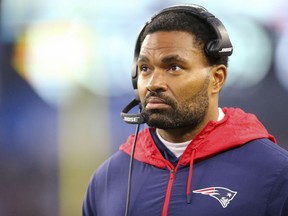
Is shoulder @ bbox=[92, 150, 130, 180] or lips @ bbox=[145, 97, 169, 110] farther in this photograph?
shoulder @ bbox=[92, 150, 130, 180]

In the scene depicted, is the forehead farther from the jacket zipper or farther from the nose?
the jacket zipper

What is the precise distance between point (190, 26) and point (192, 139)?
0.23m

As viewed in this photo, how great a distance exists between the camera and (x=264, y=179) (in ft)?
3.86

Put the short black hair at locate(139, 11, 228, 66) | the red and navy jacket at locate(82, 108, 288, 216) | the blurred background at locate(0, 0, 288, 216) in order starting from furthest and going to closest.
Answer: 1. the blurred background at locate(0, 0, 288, 216)
2. the short black hair at locate(139, 11, 228, 66)
3. the red and navy jacket at locate(82, 108, 288, 216)

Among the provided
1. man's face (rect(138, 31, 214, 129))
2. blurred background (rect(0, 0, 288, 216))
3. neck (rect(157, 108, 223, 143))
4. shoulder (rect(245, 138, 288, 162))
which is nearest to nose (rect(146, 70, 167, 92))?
man's face (rect(138, 31, 214, 129))

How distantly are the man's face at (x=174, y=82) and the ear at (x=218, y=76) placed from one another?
0.08ft

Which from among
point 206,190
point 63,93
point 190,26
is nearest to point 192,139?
point 206,190

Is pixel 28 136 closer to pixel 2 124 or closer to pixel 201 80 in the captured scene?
pixel 2 124

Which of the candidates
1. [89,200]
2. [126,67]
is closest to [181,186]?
[89,200]

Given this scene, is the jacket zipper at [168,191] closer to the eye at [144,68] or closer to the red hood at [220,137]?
the red hood at [220,137]

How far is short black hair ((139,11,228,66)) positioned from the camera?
1.28m

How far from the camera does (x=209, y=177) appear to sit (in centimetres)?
123

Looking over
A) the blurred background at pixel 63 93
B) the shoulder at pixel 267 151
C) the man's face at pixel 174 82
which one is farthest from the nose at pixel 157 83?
the blurred background at pixel 63 93

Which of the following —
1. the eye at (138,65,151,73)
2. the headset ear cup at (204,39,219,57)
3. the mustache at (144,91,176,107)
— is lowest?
the mustache at (144,91,176,107)
